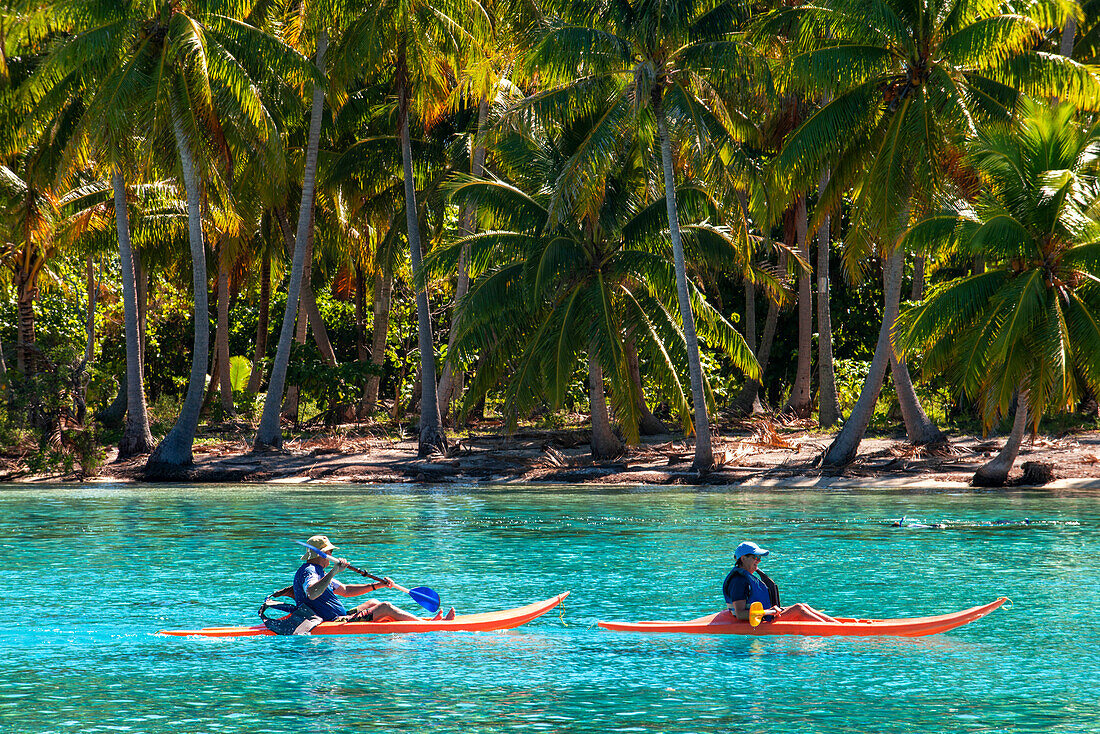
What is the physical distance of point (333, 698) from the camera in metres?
9.38

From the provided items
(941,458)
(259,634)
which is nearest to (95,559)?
(259,634)

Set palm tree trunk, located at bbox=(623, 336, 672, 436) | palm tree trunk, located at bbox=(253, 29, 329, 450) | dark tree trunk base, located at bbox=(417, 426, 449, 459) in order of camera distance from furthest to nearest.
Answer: palm tree trunk, located at bbox=(623, 336, 672, 436)
dark tree trunk base, located at bbox=(417, 426, 449, 459)
palm tree trunk, located at bbox=(253, 29, 329, 450)

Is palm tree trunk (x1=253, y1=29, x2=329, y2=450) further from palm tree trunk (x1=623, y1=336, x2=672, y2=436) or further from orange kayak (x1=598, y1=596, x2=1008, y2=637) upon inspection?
orange kayak (x1=598, y1=596, x2=1008, y2=637)

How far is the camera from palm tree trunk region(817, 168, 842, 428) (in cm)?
3108

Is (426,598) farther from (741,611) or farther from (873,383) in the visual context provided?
(873,383)

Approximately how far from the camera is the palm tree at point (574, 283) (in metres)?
26.8

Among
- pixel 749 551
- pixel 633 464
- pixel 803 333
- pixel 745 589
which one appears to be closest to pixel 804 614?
pixel 745 589

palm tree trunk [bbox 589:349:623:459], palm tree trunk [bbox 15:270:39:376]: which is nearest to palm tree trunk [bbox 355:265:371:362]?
palm tree trunk [bbox 15:270:39:376]

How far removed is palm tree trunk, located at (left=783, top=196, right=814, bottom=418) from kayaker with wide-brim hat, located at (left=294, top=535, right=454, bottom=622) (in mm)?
21907

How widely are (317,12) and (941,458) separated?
1893 cm

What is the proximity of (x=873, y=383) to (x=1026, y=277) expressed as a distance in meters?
5.23

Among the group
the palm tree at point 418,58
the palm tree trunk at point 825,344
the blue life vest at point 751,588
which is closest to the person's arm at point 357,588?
the blue life vest at point 751,588

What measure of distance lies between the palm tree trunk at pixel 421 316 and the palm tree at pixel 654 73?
497 cm

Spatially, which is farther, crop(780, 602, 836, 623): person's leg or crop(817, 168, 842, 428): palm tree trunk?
crop(817, 168, 842, 428): palm tree trunk
